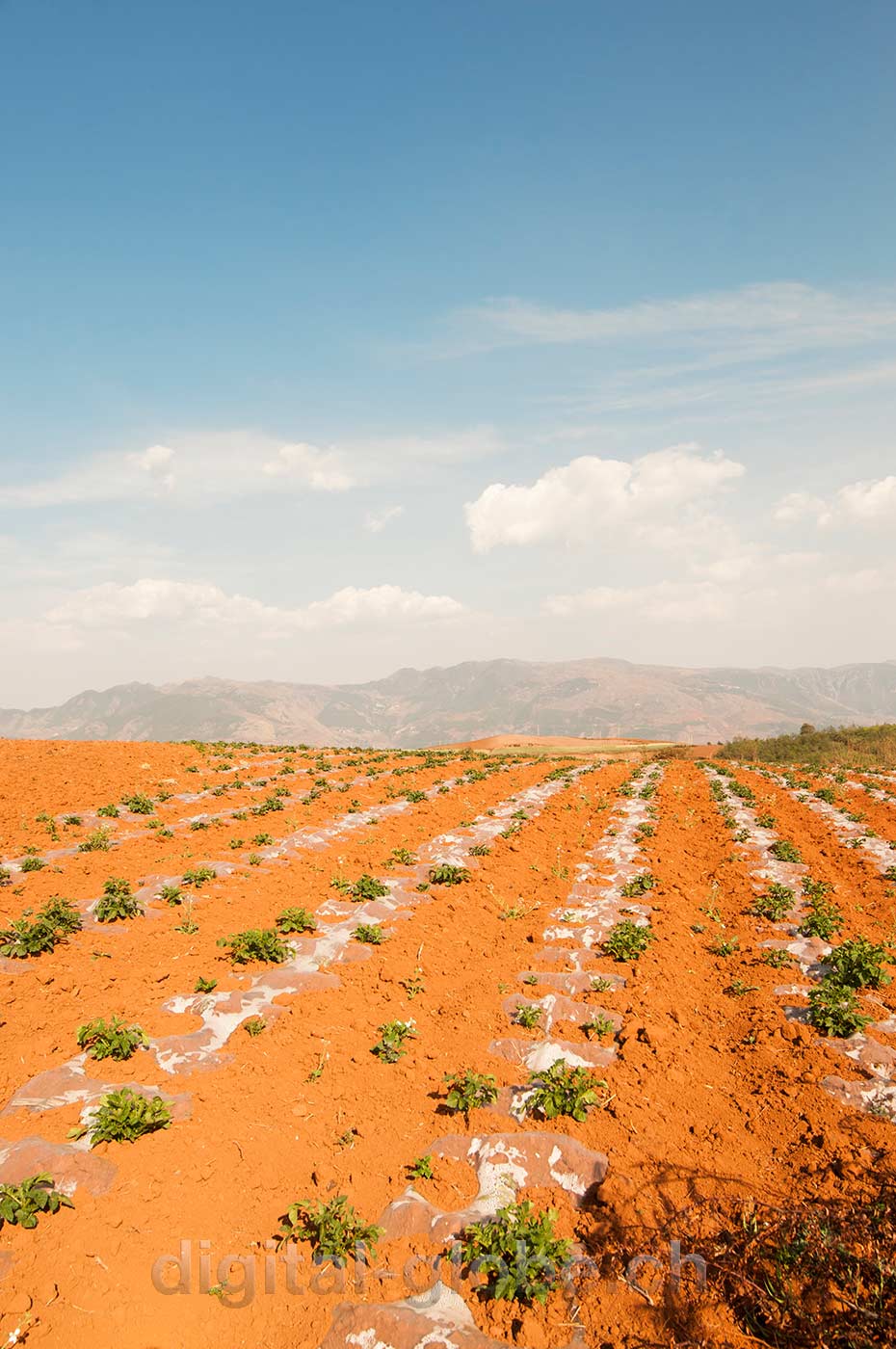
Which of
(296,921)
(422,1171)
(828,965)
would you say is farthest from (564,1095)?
(296,921)

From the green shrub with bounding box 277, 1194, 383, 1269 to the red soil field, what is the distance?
104mm

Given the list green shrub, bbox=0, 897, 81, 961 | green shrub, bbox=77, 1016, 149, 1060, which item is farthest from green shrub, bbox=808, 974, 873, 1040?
green shrub, bbox=0, 897, 81, 961

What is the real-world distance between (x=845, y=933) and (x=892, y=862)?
6.63 meters

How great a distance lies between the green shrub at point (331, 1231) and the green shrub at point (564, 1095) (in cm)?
245

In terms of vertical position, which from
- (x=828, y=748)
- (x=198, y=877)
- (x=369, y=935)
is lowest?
(x=828, y=748)

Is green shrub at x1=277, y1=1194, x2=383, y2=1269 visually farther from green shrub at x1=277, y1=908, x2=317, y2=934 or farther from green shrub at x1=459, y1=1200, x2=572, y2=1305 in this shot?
green shrub at x1=277, y1=908, x2=317, y2=934

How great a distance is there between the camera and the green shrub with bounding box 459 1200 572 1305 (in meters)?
5.05

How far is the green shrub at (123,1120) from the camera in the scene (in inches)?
261

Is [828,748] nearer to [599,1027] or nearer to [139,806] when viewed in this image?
[599,1027]

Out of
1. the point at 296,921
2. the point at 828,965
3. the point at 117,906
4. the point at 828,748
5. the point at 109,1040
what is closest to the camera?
the point at 109,1040

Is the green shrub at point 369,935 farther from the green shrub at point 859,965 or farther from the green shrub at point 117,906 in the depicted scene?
the green shrub at point 859,965

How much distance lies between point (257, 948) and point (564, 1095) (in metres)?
6.24

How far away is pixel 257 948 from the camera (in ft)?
35.8

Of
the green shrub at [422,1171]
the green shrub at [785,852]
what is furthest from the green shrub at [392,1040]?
the green shrub at [785,852]
